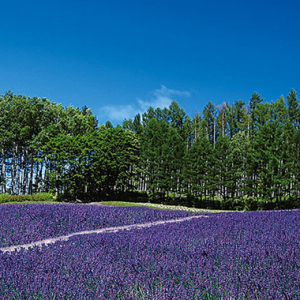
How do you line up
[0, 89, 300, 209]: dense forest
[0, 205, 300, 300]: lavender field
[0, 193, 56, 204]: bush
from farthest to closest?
[0, 89, 300, 209]: dense forest
[0, 193, 56, 204]: bush
[0, 205, 300, 300]: lavender field

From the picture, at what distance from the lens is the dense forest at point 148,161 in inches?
1152

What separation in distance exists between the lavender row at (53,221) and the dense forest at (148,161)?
18.1m

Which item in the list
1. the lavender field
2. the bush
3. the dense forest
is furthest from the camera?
the dense forest

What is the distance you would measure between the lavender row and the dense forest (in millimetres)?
18067

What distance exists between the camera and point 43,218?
430 inches

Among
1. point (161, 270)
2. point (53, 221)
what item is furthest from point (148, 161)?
point (161, 270)

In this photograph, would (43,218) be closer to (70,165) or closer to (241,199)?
(70,165)

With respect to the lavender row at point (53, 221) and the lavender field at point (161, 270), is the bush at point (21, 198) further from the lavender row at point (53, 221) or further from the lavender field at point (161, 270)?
the lavender field at point (161, 270)

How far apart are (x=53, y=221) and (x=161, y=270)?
797cm

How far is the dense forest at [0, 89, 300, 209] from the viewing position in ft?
96.0

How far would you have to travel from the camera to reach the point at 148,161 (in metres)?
35.8

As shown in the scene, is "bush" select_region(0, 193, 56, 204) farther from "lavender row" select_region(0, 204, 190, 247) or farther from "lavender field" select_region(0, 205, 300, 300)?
"lavender field" select_region(0, 205, 300, 300)

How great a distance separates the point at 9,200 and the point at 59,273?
2377 cm

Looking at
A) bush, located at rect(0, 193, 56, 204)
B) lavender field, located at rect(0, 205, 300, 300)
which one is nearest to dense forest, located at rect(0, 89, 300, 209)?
bush, located at rect(0, 193, 56, 204)
